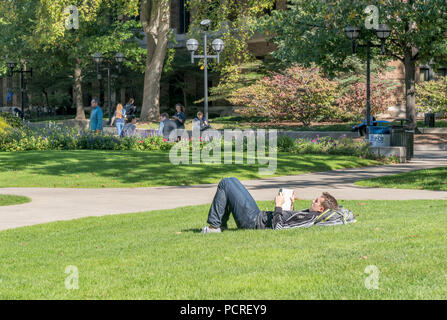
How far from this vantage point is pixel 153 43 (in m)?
39.8

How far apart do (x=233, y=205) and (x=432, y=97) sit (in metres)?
31.6

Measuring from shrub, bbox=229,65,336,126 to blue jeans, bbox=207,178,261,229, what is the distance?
27135mm

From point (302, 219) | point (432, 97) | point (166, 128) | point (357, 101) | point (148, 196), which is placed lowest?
point (148, 196)

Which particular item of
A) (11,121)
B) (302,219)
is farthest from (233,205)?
(11,121)

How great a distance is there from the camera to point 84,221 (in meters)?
11.2

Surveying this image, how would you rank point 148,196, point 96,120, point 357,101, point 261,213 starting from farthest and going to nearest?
point 357,101 → point 96,120 → point 148,196 → point 261,213

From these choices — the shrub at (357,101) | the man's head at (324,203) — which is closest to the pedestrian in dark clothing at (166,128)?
the shrub at (357,101)

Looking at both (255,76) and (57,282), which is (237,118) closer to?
(255,76)

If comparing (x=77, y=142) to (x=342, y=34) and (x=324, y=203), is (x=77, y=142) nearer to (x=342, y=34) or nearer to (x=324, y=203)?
(x=342, y=34)

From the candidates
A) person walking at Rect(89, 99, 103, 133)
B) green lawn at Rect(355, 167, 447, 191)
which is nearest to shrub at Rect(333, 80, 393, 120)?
person walking at Rect(89, 99, 103, 133)

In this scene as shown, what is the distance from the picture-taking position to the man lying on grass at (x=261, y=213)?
895 cm

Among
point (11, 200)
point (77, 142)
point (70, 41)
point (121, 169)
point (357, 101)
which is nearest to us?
point (11, 200)
